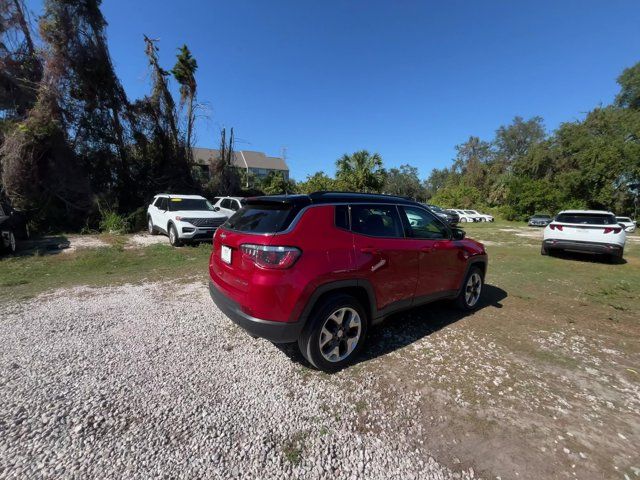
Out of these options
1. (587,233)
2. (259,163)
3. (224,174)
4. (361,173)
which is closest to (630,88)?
(361,173)

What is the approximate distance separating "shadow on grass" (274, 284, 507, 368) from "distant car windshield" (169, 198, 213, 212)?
28.9 feet

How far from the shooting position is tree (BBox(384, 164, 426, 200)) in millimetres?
79188

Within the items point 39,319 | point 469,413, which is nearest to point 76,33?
point 39,319

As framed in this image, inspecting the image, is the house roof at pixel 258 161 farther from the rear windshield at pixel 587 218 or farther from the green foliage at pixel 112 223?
the rear windshield at pixel 587 218

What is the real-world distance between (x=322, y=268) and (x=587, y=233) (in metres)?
9.83

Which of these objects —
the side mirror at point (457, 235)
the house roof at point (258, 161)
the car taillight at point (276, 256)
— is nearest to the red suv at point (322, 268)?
the car taillight at point (276, 256)

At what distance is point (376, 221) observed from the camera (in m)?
3.42

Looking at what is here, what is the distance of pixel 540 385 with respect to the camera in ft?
9.68

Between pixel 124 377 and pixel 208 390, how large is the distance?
87 centimetres

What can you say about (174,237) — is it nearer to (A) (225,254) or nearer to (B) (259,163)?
(A) (225,254)

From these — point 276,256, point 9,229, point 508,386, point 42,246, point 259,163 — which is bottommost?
point 508,386

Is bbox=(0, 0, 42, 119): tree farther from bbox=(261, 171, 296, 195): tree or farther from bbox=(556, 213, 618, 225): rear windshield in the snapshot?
bbox=(556, 213, 618, 225): rear windshield

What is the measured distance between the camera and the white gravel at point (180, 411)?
6.63ft

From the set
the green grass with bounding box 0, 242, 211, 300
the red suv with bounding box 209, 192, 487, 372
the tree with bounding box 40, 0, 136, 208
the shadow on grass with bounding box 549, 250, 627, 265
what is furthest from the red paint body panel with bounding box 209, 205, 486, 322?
the tree with bounding box 40, 0, 136, 208
